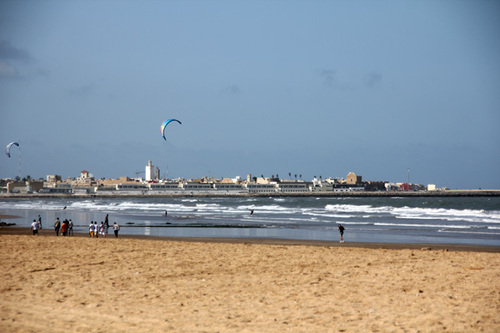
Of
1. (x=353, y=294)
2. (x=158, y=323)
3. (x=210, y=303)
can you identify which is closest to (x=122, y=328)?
(x=158, y=323)

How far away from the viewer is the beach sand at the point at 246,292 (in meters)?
6.79

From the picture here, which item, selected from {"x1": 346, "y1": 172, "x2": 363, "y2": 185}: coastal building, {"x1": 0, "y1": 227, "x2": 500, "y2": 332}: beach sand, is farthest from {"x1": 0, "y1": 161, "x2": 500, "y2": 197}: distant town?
{"x1": 0, "y1": 227, "x2": 500, "y2": 332}: beach sand

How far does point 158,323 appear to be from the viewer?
684 centimetres

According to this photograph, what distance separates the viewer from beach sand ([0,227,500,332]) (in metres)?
6.79

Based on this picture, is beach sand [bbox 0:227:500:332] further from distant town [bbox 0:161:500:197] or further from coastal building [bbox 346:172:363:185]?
coastal building [bbox 346:172:363:185]

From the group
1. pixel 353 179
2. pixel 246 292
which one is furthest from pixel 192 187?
pixel 246 292

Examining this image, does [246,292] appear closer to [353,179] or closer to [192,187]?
[192,187]

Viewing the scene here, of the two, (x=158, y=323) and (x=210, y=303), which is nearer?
(x=158, y=323)

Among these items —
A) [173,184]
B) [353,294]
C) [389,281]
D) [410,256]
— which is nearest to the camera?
[353,294]

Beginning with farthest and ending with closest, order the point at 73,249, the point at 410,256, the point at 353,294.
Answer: the point at 73,249 < the point at 410,256 < the point at 353,294

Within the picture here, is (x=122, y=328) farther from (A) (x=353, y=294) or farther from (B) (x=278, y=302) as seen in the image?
(A) (x=353, y=294)

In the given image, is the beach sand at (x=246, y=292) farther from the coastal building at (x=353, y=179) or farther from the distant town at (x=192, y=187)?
the coastal building at (x=353, y=179)

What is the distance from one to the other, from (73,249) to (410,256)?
8.88 metres

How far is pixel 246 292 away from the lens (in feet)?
29.2
